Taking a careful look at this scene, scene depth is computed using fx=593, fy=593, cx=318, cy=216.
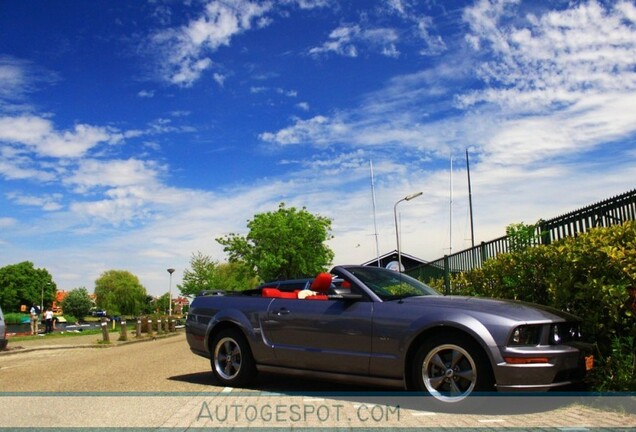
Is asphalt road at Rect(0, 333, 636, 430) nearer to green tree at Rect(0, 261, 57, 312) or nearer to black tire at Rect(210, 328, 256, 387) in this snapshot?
black tire at Rect(210, 328, 256, 387)

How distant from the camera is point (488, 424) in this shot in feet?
15.7

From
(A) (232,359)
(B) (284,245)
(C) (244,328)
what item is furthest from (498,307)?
(B) (284,245)

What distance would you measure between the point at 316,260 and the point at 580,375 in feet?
153

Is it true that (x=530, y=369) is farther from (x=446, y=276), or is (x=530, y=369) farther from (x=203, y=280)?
(x=203, y=280)

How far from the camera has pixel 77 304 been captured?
108 meters

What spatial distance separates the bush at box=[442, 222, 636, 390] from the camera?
5.79 meters

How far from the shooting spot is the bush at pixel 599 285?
5.79 metres

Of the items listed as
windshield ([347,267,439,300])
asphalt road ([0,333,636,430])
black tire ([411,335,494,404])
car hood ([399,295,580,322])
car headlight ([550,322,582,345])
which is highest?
windshield ([347,267,439,300])

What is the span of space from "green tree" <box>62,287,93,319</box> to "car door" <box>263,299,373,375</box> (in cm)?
11066

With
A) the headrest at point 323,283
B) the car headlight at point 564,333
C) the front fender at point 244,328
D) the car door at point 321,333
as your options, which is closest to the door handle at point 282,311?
the car door at point 321,333

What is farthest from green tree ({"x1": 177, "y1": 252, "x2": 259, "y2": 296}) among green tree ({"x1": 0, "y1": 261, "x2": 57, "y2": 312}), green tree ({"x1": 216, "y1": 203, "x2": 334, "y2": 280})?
green tree ({"x1": 0, "y1": 261, "x2": 57, "y2": 312})

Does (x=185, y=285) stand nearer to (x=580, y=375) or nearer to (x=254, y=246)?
(x=254, y=246)

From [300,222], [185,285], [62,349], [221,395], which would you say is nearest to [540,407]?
[221,395]

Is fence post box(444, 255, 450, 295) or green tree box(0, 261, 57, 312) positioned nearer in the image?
fence post box(444, 255, 450, 295)
